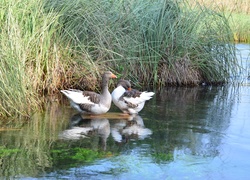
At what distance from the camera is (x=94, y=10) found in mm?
12219

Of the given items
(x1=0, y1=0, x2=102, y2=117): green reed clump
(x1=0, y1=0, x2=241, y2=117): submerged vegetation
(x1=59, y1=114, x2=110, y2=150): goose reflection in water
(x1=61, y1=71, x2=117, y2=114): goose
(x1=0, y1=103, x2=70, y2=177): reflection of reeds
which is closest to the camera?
(x1=0, y1=103, x2=70, y2=177): reflection of reeds

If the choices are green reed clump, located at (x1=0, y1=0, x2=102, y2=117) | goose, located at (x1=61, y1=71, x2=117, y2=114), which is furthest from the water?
green reed clump, located at (x1=0, y1=0, x2=102, y2=117)

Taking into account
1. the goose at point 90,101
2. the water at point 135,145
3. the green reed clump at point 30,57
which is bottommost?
the water at point 135,145

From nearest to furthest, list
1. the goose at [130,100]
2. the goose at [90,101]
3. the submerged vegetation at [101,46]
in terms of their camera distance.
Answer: the submerged vegetation at [101,46], the goose at [90,101], the goose at [130,100]

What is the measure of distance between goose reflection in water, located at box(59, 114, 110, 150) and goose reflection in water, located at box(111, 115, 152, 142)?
147 millimetres

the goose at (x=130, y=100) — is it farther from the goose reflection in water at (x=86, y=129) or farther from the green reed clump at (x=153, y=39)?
the green reed clump at (x=153, y=39)

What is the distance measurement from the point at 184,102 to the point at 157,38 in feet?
7.09

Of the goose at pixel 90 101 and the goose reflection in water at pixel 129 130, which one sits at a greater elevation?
the goose at pixel 90 101

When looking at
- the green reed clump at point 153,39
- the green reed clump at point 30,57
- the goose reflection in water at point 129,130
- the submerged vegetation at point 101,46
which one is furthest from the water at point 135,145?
the green reed clump at point 153,39

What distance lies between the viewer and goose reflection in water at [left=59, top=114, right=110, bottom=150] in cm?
884

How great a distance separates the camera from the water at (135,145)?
23.5 ft

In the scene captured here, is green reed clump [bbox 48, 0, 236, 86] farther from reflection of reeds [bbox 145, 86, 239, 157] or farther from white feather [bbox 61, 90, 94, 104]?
white feather [bbox 61, 90, 94, 104]

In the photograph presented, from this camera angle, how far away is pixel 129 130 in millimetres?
9453

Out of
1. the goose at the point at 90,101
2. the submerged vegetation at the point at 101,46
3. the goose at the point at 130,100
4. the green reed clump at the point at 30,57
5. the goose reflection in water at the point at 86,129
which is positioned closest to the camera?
the goose reflection in water at the point at 86,129
